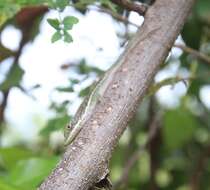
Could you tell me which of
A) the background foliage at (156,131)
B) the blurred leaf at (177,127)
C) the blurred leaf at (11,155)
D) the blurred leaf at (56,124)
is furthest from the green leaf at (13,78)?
the blurred leaf at (177,127)

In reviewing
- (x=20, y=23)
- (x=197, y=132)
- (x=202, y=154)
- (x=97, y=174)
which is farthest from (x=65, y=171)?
(x=197, y=132)

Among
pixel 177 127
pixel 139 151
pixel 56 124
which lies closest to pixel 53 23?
pixel 56 124

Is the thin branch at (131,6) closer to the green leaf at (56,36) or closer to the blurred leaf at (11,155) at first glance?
the green leaf at (56,36)

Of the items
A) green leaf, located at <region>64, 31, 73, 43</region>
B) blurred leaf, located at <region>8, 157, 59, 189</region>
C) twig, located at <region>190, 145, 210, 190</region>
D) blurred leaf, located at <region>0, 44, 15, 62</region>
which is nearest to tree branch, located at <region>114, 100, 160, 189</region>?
twig, located at <region>190, 145, 210, 190</region>

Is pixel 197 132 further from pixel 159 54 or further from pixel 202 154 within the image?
pixel 159 54

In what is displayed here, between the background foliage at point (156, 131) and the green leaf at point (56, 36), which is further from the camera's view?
the background foliage at point (156, 131)

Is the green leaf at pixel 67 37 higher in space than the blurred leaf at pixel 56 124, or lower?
higher

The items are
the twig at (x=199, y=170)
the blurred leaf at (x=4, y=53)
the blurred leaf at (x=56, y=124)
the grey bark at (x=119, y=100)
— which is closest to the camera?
the grey bark at (x=119, y=100)
